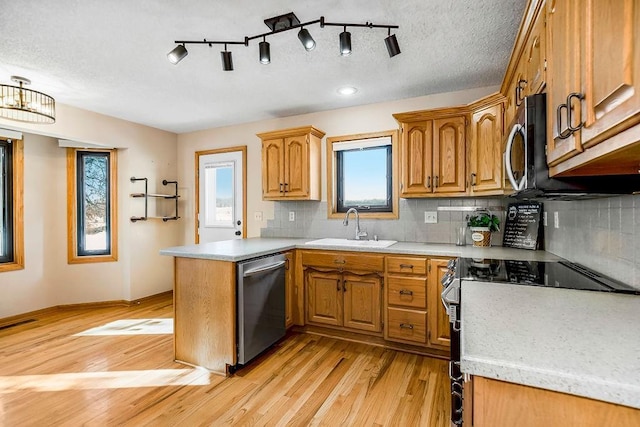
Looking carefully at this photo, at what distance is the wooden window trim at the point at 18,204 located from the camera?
338 centimetres

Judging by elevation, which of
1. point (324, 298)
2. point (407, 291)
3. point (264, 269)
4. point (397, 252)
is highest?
point (397, 252)

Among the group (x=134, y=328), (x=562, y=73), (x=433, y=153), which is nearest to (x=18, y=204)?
(x=134, y=328)

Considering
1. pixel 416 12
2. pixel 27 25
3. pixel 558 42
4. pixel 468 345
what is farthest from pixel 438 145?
pixel 27 25

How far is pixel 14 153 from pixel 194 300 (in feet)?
9.62

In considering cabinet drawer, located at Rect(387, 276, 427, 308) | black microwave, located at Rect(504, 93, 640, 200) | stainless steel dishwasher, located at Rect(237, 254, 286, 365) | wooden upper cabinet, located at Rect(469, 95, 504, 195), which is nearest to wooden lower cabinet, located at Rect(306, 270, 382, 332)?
cabinet drawer, located at Rect(387, 276, 427, 308)

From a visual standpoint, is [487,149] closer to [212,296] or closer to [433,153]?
[433,153]

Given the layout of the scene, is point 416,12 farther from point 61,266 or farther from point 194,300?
point 61,266

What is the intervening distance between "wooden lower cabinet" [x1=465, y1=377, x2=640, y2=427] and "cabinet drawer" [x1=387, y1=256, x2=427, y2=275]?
183 cm

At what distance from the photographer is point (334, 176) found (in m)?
3.48

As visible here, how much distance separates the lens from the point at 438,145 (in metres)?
2.73

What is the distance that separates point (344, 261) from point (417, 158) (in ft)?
3.80

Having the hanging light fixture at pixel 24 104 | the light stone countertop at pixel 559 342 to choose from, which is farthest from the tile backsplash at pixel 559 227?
the hanging light fixture at pixel 24 104

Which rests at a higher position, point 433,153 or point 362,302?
point 433,153

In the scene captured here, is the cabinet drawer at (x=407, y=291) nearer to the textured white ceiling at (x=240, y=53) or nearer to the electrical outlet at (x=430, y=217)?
Answer: the electrical outlet at (x=430, y=217)
